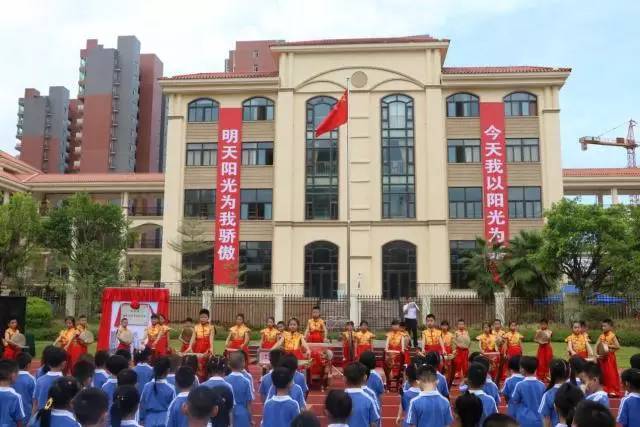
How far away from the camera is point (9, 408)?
6.40 meters

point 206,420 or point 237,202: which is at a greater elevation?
point 237,202

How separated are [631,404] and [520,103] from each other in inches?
1187

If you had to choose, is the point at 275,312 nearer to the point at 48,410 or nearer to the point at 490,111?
the point at 490,111

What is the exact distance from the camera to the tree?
30.2 meters

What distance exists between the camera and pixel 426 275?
32219mm

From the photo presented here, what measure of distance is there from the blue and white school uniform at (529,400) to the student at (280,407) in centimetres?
297

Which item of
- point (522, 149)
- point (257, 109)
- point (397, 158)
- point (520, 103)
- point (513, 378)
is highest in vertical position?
point (520, 103)

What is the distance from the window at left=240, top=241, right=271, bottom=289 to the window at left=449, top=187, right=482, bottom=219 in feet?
34.6

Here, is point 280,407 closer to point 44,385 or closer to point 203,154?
point 44,385

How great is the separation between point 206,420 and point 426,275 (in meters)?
28.6

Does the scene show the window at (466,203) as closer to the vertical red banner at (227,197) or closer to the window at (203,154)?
the vertical red banner at (227,197)

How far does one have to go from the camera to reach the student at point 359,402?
19.8 feet

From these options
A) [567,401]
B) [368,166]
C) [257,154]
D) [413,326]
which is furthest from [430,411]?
[257,154]

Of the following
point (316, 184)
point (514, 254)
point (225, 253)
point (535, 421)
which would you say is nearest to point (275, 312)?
point (225, 253)
